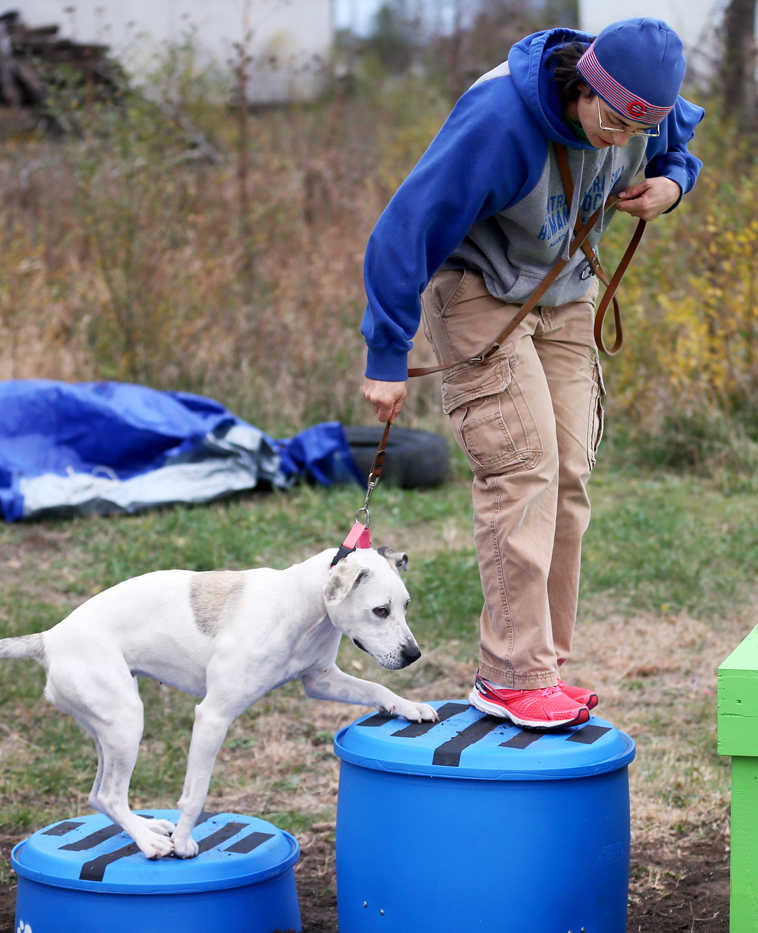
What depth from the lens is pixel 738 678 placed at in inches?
95.0

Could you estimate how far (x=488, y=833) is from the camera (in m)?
2.66

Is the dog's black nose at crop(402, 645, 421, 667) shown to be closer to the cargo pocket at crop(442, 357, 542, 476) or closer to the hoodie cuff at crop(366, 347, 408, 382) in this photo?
the cargo pocket at crop(442, 357, 542, 476)

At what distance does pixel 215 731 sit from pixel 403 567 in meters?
0.59

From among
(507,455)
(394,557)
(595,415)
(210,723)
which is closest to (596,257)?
(595,415)

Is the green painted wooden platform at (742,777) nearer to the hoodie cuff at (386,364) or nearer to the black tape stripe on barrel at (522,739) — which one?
the black tape stripe on barrel at (522,739)

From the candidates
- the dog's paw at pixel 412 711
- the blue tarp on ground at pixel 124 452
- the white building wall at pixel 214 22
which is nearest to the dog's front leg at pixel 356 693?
the dog's paw at pixel 412 711

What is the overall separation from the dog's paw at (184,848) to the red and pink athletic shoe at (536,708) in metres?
0.76

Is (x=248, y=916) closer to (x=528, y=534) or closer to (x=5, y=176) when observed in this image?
(x=528, y=534)

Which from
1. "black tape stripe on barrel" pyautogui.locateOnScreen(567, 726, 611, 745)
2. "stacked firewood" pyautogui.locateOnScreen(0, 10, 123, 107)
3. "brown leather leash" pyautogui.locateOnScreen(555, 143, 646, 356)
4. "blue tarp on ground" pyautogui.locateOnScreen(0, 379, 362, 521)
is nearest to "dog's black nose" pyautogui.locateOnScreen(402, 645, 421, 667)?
"black tape stripe on barrel" pyautogui.locateOnScreen(567, 726, 611, 745)

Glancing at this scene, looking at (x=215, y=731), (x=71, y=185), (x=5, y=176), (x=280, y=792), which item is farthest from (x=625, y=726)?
(x=5, y=176)

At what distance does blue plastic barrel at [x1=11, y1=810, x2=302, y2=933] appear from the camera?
277 cm

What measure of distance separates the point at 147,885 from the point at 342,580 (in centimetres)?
81

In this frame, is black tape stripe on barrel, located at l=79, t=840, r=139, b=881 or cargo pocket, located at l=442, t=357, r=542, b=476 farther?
cargo pocket, located at l=442, t=357, r=542, b=476

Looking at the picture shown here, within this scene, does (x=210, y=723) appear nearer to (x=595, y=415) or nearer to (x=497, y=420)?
(x=497, y=420)
